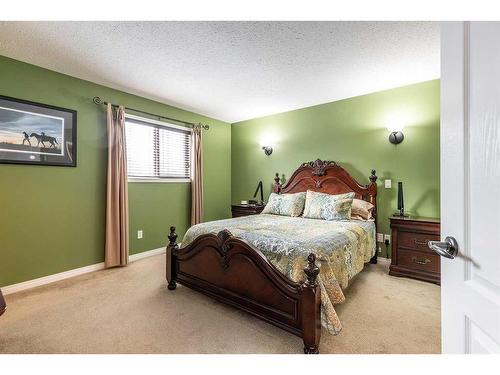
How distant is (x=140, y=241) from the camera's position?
11.7 feet

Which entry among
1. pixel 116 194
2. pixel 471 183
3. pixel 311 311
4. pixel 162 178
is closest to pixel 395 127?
pixel 311 311

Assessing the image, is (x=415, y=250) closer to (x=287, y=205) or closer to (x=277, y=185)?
(x=287, y=205)

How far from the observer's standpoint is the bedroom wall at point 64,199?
97.5 inches

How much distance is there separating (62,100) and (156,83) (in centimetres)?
110

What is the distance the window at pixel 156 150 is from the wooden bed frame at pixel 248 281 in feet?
5.37

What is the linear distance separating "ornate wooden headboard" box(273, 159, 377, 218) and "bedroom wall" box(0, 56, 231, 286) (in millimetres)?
2205

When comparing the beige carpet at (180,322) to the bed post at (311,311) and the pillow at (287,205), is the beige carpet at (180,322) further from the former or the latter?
the pillow at (287,205)

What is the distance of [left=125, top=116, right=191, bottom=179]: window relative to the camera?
353cm

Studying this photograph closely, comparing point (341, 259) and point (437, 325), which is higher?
point (341, 259)

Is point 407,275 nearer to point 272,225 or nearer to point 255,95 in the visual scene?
point 272,225

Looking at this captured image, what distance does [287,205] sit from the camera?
345cm

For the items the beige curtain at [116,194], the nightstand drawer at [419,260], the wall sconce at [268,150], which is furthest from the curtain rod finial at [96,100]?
the nightstand drawer at [419,260]

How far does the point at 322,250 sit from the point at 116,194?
2743mm
